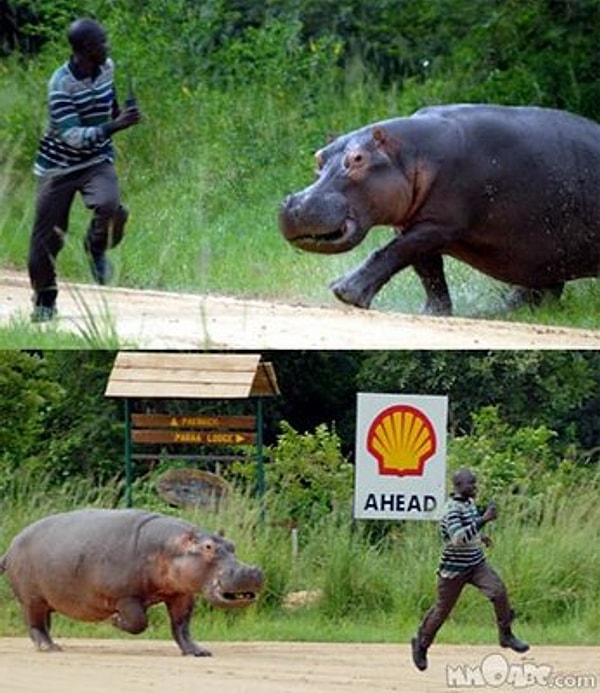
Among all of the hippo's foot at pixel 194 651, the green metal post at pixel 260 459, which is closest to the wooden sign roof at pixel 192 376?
the green metal post at pixel 260 459

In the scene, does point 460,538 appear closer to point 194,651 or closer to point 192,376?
point 194,651

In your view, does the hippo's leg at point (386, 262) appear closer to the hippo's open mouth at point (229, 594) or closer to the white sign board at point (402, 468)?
the hippo's open mouth at point (229, 594)

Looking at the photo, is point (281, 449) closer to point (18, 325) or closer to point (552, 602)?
point (552, 602)

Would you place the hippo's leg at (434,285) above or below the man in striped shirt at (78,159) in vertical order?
below

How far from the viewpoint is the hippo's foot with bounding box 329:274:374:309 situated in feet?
36.3

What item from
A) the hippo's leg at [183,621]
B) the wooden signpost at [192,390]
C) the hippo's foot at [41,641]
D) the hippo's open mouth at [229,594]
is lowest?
the hippo's foot at [41,641]

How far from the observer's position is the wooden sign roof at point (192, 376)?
39.5ft

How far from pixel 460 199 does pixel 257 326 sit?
3.53 ft

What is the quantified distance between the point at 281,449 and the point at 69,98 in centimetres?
395

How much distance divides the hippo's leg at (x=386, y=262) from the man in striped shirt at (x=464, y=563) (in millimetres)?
1955

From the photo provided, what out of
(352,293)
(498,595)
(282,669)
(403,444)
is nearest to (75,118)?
(352,293)

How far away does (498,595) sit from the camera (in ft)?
30.1

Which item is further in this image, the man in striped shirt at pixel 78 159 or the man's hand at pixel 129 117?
the man in striped shirt at pixel 78 159

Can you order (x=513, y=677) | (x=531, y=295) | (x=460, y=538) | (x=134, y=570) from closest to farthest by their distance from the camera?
(x=460, y=538), (x=513, y=677), (x=134, y=570), (x=531, y=295)
